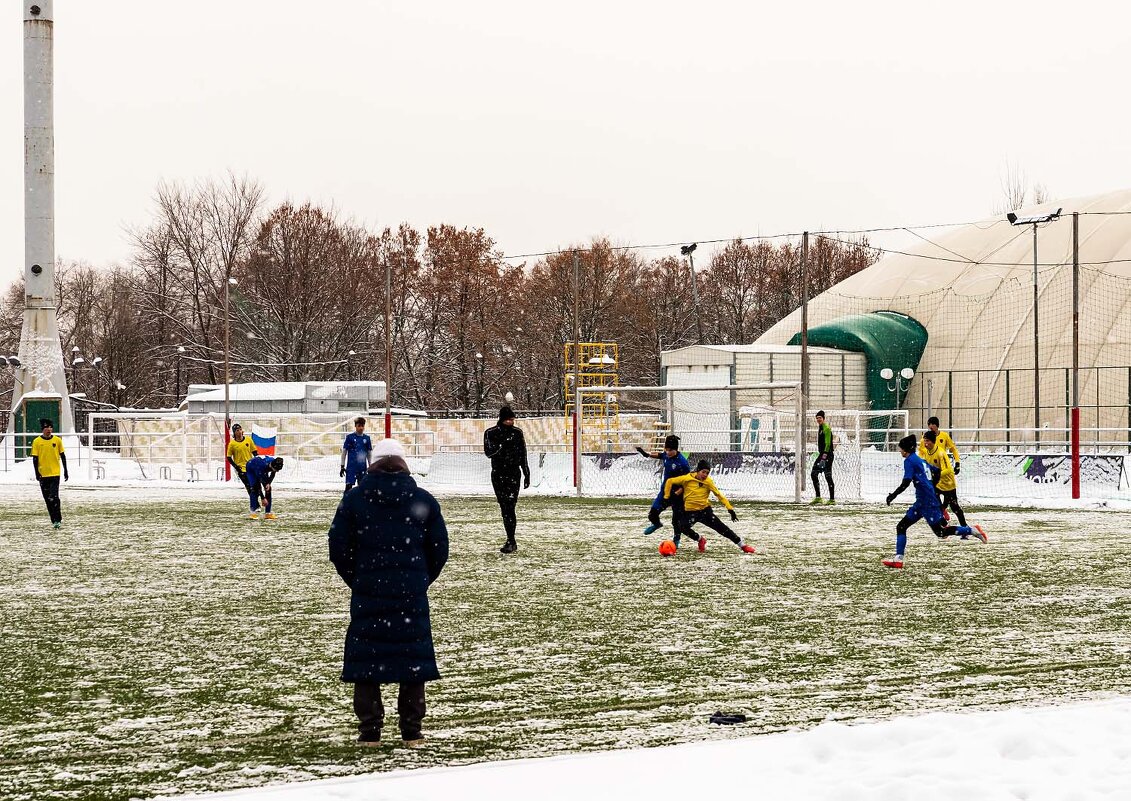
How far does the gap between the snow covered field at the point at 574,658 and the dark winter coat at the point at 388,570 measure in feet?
1.55

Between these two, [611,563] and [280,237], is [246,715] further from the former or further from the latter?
[280,237]

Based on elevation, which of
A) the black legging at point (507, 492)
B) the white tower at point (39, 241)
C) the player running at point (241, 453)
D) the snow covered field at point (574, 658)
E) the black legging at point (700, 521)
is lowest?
the snow covered field at point (574, 658)

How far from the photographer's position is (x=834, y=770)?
19.7 ft

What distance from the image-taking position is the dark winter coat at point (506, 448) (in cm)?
1684

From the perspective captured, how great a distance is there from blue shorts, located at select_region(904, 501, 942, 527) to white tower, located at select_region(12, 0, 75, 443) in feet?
131

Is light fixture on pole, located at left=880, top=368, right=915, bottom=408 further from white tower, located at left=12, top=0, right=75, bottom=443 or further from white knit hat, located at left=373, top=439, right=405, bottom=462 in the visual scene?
white knit hat, located at left=373, top=439, right=405, bottom=462

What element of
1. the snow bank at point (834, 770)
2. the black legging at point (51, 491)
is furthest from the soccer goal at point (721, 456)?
the snow bank at point (834, 770)

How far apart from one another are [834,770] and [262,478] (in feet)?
60.1

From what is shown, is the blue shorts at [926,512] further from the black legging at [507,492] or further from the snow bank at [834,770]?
the snow bank at [834,770]

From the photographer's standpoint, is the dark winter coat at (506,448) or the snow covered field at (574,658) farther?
the dark winter coat at (506,448)

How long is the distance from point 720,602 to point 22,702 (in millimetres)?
6442

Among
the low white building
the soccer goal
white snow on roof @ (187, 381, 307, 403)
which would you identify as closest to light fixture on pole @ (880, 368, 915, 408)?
the soccer goal

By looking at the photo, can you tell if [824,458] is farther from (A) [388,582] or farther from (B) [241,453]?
(A) [388,582]

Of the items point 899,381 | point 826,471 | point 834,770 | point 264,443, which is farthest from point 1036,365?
point 834,770
